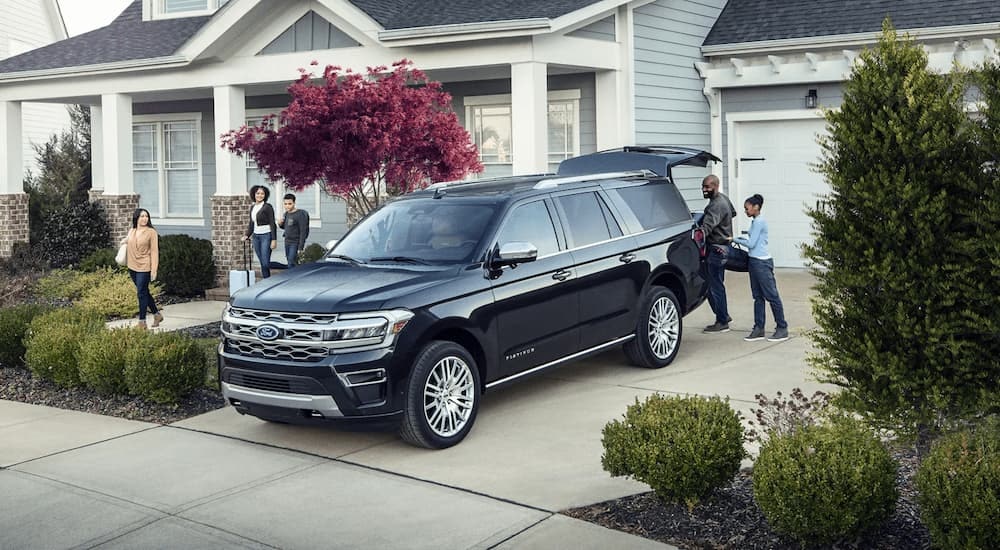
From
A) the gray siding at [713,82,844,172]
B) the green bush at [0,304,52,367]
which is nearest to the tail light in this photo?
the gray siding at [713,82,844,172]

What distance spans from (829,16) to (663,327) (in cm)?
Result: 931

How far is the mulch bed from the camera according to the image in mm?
5621

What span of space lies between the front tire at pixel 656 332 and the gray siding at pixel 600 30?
237 inches

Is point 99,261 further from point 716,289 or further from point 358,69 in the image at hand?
point 716,289

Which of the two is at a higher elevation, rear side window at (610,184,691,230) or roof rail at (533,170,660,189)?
roof rail at (533,170,660,189)

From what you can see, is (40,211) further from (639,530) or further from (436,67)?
(639,530)

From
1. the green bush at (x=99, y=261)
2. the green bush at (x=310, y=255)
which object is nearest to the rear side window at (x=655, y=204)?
the green bush at (x=310, y=255)

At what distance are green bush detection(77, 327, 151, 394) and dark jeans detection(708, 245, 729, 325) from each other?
240 inches

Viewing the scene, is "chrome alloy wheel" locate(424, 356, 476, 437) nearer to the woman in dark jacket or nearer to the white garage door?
the woman in dark jacket

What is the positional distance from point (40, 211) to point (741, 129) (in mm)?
14210

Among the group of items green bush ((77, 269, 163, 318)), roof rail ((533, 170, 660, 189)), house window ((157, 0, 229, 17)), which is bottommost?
green bush ((77, 269, 163, 318))

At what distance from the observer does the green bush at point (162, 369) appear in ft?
30.7

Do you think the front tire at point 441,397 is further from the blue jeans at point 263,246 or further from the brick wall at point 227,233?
the brick wall at point 227,233

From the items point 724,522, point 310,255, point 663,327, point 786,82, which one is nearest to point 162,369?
point 663,327
